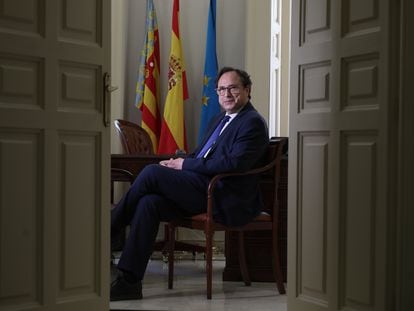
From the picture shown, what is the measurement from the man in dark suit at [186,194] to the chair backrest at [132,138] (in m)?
1.07

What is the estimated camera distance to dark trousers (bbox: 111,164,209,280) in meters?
3.78

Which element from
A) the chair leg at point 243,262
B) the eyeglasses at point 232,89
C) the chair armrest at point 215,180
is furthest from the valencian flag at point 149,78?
the chair armrest at point 215,180

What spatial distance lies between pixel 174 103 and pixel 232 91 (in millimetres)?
1715

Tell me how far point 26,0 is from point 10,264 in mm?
1019

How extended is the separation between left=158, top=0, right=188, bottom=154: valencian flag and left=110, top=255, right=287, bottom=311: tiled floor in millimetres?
1302

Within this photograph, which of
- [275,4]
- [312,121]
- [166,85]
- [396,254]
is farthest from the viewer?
[166,85]

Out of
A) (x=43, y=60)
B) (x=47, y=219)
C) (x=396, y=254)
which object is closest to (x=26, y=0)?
(x=43, y=60)

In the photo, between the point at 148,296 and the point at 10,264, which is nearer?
Result: the point at 10,264

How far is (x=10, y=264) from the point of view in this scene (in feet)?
9.04

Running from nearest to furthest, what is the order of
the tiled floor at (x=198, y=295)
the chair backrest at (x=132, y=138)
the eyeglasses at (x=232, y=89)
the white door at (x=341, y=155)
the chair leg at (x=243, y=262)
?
the white door at (x=341, y=155) → the tiled floor at (x=198, y=295) → the eyeglasses at (x=232, y=89) → the chair leg at (x=243, y=262) → the chair backrest at (x=132, y=138)

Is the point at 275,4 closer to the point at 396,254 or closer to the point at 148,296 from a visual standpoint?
the point at 148,296

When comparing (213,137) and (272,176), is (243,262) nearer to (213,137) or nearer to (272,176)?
(272,176)

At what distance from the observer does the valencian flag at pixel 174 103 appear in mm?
5781

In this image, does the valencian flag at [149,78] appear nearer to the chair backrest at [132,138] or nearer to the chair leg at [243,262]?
the chair backrest at [132,138]
